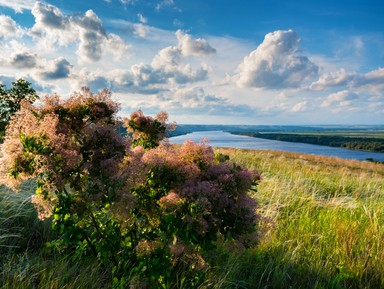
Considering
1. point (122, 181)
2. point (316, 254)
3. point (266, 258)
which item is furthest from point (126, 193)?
point (316, 254)

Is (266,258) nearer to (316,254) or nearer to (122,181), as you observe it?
(316,254)

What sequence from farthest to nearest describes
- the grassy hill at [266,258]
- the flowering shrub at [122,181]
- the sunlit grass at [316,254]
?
the sunlit grass at [316,254] < the grassy hill at [266,258] < the flowering shrub at [122,181]

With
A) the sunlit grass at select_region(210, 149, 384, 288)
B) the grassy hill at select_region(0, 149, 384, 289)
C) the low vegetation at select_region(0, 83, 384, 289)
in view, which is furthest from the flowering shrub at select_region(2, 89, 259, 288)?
the sunlit grass at select_region(210, 149, 384, 288)

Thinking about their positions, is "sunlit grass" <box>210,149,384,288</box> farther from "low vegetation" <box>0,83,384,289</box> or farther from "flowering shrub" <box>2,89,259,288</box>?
"flowering shrub" <box>2,89,259,288</box>

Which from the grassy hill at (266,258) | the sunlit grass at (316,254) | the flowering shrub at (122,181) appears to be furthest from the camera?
the sunlit grass at (316,254)

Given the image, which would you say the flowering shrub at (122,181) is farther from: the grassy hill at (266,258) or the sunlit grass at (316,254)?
the sunlit grass at (316,254)

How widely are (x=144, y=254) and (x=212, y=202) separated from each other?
3.09ft

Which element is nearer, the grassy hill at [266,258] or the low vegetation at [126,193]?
the low vegetation at [126,193]

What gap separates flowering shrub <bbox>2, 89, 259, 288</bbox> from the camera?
2766mm

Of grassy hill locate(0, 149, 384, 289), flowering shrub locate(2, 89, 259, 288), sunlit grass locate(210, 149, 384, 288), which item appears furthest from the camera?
sunlit grass locate(210, 149, 384, 288)

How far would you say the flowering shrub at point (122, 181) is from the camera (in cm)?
277

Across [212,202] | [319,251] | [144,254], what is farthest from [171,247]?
[319,251]

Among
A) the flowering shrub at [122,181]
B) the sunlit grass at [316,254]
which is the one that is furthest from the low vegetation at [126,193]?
the sunlit grass at [316,254]

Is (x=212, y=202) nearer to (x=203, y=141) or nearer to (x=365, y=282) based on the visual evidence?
(x=203, y=141)
